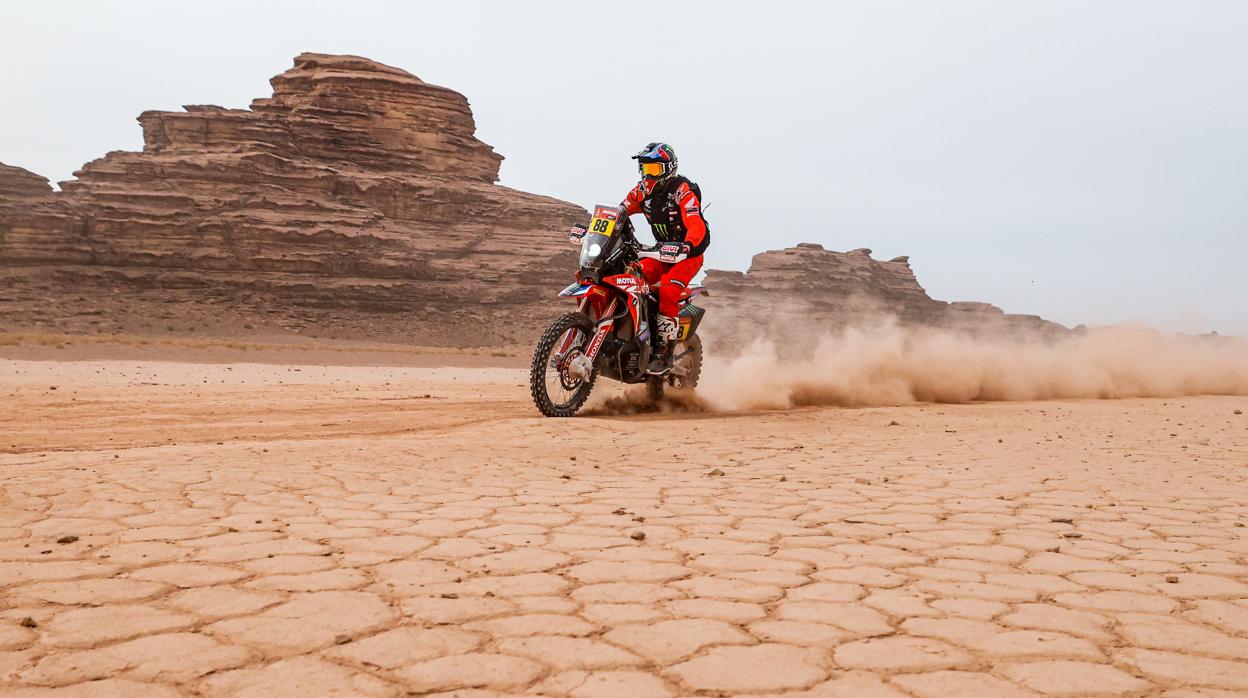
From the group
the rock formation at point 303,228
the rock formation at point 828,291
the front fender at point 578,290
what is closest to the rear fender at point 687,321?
the front fender at point 578,290

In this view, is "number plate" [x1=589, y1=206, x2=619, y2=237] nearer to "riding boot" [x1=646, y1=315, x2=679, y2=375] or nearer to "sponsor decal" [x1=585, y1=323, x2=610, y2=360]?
"sponsor decal" [x1=585, y1=323, x2=610, y2=360]

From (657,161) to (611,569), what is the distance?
6.71 m

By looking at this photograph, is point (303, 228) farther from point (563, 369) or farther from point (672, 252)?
point (563, 369)

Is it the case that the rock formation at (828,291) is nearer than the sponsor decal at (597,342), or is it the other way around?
the sponsor decal at (597,342)

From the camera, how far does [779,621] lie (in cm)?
276

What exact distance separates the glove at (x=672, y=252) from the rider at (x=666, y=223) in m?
0.05

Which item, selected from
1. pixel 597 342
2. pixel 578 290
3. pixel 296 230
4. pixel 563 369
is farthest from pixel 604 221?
pixel 296 230

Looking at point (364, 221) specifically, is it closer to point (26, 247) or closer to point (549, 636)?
point (26, 247)

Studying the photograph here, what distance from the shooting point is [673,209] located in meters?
9.66

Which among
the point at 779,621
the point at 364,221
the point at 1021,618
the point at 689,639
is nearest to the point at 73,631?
the point at 689,639

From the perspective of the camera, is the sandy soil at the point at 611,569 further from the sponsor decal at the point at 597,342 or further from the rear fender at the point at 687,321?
the rear fender at the point at 687,321

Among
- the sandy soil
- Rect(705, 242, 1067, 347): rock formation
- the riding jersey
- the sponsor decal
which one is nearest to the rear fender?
the riding jersey

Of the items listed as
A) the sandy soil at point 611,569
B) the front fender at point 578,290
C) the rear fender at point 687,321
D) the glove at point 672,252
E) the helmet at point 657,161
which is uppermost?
the helmet at point 657,161

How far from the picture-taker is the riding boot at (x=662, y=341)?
31.3ft
